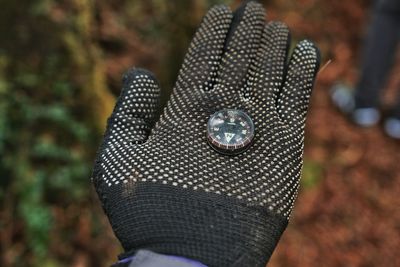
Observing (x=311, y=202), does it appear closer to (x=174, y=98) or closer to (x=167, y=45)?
(x=167, y=45)

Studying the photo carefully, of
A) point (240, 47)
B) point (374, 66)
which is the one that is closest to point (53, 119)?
point (240, 47)

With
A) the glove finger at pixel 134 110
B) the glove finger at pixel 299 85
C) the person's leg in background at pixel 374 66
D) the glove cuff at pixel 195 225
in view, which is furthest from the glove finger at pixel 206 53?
the person's leg in background at pixel 374 66

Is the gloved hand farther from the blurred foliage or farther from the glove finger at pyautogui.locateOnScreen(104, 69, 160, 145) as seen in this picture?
the blurred foliage

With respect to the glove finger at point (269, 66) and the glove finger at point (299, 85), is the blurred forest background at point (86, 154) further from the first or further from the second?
the glove finger at point (299, 85)

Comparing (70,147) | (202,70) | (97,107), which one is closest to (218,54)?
(202,70)

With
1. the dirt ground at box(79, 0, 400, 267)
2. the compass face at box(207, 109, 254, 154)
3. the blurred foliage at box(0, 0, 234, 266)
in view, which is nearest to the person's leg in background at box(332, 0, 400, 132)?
the dirt ground at box(79, 0, 400, 267)

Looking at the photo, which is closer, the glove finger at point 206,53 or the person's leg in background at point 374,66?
the glove finger at point 206,53

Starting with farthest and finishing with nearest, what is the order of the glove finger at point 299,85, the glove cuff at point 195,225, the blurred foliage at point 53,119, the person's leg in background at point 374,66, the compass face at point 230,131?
the person's leg in background at point 374,66 → the blurred foliage at point 53,119 → the glove finger at point 299,85 → the compass face at point 230,131 → the glove cuff at point 195,225
